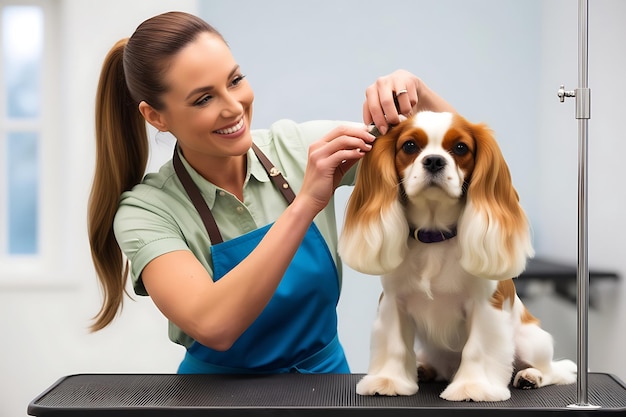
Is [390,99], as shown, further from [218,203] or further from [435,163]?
[218,203]

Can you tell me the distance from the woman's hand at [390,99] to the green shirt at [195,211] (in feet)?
0.98

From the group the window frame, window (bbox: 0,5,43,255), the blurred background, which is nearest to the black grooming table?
the blurred background

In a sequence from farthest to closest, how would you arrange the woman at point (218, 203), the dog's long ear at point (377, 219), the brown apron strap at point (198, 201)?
the brown apron strap at point (198, 201)
the woman at point (218, 203)
the dog's long ear at point (377, 219)

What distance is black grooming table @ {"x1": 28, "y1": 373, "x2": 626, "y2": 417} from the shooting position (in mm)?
1242

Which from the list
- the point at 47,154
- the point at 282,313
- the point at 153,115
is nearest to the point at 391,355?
the point at 282,313

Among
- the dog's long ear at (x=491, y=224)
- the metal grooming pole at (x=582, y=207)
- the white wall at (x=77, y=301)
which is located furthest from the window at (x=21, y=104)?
the metal grooming pole at (x=582, y=207)

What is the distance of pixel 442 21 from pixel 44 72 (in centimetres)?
185

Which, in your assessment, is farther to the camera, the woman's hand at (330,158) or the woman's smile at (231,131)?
the woman's smile at (231,131)

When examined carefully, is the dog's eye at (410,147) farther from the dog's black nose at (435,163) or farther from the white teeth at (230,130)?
the white teeth at (230,130)

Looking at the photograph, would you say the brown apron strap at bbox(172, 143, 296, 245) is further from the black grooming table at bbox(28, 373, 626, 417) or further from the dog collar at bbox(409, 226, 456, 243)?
the dog collar at bbox(409, 226, 456, 243)

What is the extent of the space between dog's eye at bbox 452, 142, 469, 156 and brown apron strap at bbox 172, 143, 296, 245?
0.53m

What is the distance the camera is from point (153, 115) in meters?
1.67

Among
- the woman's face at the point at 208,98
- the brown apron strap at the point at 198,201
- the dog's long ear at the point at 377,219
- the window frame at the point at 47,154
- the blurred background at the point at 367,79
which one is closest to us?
the dog's long ear at the point at 377,219

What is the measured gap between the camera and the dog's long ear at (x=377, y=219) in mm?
1330
